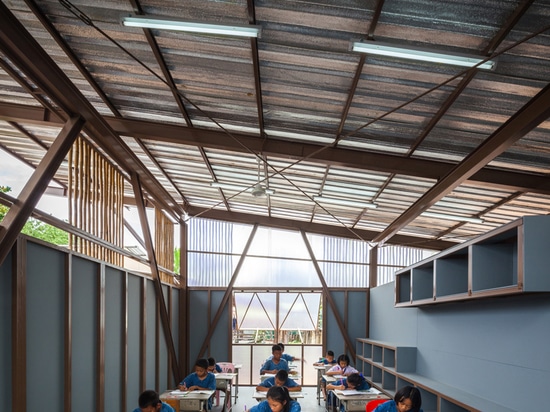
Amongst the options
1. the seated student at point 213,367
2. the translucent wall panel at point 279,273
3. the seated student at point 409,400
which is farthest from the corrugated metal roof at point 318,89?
the translucent wall panel at point 279,273

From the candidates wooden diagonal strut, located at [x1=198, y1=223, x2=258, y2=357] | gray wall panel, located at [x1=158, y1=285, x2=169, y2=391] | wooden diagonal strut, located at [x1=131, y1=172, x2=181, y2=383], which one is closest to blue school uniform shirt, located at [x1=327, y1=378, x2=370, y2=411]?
gray wall panel, located at [x1=158, y1=285, x2=169, y2=391]

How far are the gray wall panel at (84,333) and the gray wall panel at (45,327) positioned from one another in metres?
0.43

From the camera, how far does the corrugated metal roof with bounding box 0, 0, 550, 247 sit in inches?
215

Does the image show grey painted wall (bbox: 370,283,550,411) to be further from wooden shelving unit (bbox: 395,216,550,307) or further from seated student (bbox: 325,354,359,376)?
seated student (bbox: 325,354,359,376)

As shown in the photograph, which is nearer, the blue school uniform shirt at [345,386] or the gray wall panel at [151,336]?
the blue school uniform shirt at [345,386]

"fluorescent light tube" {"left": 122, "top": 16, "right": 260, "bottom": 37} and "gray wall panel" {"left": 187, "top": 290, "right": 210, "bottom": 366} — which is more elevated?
"fluorescent light tube" {"left": 122, "top": 16, "right": 260, "bottom": 37}

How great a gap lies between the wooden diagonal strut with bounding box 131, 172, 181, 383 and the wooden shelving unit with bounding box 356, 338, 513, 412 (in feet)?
15.0

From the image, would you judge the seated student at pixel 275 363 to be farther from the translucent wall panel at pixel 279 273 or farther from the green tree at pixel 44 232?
the green tree at pixel 44 232

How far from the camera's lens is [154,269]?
11.9 meters

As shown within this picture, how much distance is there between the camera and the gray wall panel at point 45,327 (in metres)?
5.93

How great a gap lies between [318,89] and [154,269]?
6134 millimetres

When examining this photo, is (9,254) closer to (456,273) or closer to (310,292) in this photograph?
(456,273)

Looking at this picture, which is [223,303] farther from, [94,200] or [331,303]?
[94,200]

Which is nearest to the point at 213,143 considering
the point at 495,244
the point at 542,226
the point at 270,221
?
the point at 495,244
